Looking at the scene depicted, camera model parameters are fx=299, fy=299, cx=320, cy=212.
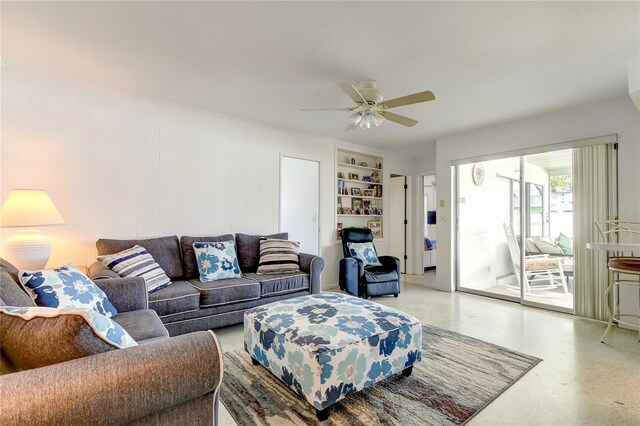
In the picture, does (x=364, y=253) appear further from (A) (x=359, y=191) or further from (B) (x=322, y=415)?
(B) (x=322, y=415)

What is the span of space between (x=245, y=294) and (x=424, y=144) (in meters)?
3.97

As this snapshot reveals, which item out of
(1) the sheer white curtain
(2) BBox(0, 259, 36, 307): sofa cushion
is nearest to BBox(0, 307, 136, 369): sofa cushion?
(2) BBox(0, 259, 36, 307): sofa cushion

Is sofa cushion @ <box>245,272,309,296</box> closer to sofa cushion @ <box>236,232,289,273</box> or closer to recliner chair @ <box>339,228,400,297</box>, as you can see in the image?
sofa cushion @ <box>236,232,289,273</box>

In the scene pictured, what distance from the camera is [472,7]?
5.94 feet

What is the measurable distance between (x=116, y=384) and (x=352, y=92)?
2403mm

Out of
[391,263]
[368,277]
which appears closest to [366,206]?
[391,263]

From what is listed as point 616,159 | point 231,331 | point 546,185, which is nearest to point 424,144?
point 546,185

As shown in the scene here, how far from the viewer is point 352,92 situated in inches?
99.3

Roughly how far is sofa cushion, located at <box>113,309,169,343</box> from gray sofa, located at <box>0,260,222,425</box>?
755mm

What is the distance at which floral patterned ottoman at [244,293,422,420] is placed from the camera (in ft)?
5.45

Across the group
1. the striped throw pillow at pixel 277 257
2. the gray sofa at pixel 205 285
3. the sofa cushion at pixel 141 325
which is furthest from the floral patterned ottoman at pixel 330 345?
the striped throw pillow at pixel 277 257

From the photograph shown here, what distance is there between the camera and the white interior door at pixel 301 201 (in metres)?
4.36

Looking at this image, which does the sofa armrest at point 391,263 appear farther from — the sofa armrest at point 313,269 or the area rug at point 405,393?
the area rug at point 405,393

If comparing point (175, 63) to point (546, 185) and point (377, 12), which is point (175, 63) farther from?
point (546, 185)
